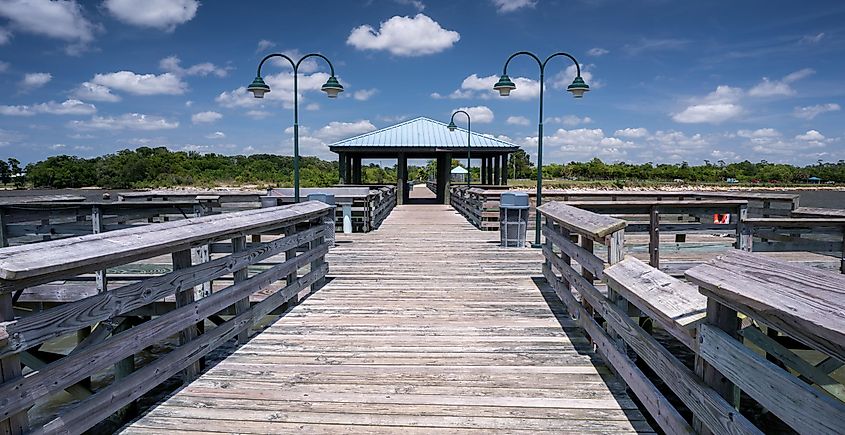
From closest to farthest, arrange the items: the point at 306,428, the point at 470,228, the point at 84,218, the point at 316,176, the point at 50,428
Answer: the point at 50,428
the point at 306,428
the point at 84,218
the point at 470,228
the point at 316,176

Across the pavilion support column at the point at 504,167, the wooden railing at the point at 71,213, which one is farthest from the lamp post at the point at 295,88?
the pavilion support column at the point at 504,167

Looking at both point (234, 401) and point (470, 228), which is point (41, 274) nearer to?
point (234, 401)

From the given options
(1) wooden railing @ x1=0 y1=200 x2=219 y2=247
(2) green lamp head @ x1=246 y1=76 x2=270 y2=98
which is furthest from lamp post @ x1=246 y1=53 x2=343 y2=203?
(1) wooden railing @ x1=0 y1=200 x2=219 y2=247

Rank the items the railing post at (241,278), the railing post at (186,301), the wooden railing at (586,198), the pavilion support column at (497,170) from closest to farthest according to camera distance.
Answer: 1. the railing post at (186,301)
2. the railing post at (241,278)
3. the wooden railing at (586,198)
4. the pavilion support column at (497,170)

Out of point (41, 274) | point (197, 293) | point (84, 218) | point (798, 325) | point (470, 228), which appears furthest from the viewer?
point (470, 228)

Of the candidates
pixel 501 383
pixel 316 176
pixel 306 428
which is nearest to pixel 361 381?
pixel 306 428

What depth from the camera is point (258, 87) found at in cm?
924

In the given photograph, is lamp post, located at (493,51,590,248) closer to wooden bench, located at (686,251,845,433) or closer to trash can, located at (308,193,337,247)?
trash can, located at (308,193,337,247)

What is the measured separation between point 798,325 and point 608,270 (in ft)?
6.47

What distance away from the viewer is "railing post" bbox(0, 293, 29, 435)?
1996 millimetres

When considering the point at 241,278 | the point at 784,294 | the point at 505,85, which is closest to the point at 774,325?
the point at 784,294

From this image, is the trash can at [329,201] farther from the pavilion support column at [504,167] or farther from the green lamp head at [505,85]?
the pavilion support column at [504,167]

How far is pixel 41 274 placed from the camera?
207 centimetres

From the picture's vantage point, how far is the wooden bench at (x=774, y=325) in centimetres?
143
